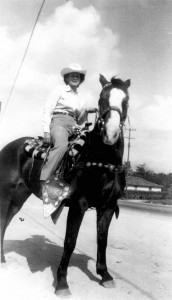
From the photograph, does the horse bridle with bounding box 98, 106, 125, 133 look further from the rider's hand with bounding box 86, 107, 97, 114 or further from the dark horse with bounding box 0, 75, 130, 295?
the rider's hand with bounding box 86, 107, 97, 114

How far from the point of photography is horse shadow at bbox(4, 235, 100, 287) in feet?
18.7

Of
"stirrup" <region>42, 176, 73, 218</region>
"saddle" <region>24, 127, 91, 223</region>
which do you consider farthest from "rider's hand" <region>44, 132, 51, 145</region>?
"stirrup" <region>42, 176, 73, 218</region>

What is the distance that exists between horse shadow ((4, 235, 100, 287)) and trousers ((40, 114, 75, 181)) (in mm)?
1671

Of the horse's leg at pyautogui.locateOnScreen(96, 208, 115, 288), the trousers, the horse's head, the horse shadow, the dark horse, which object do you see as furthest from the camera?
the horse shadow

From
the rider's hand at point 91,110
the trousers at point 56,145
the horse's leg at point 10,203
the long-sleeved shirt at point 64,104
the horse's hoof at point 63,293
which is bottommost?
the horse's hoof at point 63,293

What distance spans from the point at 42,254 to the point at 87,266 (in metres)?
1.15

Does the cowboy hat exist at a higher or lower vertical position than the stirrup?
higher

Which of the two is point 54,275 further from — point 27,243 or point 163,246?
point 163,246

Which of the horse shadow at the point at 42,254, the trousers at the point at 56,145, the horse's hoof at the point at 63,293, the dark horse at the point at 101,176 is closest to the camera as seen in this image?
the horse's hoof at the point at 63,293

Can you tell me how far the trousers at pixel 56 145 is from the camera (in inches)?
199

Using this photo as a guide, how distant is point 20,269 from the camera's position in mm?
5574

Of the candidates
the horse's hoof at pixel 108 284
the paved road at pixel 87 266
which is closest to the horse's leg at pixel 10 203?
the paved road at pixel 87 266

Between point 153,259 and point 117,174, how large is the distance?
8.47 ft

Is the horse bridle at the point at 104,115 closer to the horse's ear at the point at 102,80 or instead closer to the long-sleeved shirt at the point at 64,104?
the horse's ear at the point at 102,80
